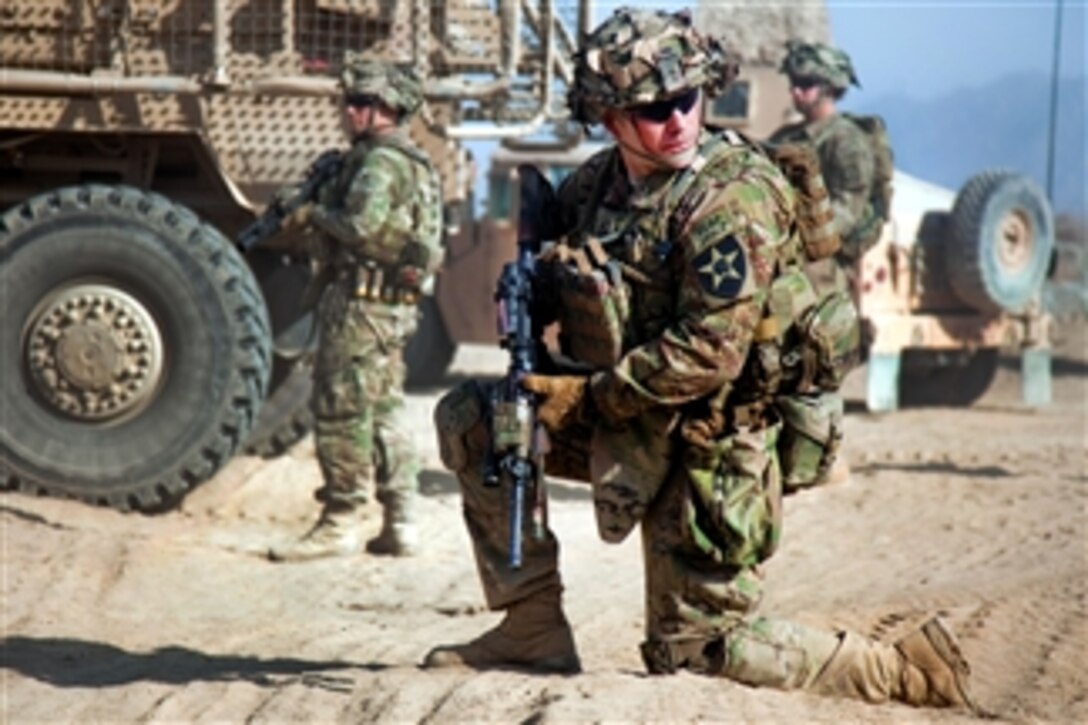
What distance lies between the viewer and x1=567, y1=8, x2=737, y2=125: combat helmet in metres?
4.67

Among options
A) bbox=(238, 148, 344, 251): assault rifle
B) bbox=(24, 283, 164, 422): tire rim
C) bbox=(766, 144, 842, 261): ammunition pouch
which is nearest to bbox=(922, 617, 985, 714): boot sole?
bbox=(766, 144, 842, 261): ammunition pouch

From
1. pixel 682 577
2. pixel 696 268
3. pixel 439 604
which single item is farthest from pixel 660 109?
pixel 439 604

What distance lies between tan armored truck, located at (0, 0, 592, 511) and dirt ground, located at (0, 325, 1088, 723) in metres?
0.33

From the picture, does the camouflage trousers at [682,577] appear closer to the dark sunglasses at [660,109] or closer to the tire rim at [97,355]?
the dark sunglasses at [660,109]

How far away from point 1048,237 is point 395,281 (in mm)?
6664

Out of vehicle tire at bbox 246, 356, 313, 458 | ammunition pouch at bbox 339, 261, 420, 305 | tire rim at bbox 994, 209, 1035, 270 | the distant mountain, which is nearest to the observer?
ammunition pouch at bbox 339, 261, 420, 305

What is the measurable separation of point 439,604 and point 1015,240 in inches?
279

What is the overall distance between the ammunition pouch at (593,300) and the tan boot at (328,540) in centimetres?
347

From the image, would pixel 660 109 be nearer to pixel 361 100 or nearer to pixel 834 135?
pixel 361 100

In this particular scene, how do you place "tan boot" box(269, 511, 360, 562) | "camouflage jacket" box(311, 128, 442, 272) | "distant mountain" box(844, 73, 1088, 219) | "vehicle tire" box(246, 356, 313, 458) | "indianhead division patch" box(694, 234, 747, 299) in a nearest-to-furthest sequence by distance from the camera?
"indianhead division patch" box(694, 234, 747, 299)
"camouflage jacket" box(311, 128, 442, 272)
"tan boot" box(269, 511, 360, 562)
"vehicle tire" box(246, 356, 313, 458)
"distant mountain" box(844, 73, 1088, 219)

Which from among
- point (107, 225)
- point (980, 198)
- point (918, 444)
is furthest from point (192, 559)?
point (980, 198)

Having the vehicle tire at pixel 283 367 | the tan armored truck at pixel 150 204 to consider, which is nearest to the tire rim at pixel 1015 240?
the tan armored truck at pixel 150 204

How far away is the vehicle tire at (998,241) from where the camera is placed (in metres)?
12.9

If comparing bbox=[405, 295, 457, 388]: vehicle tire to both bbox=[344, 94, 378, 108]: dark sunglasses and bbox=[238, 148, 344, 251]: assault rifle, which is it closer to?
bbox=[238, 148, 344, 251]: assault rifle
